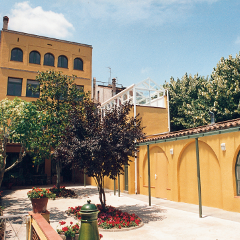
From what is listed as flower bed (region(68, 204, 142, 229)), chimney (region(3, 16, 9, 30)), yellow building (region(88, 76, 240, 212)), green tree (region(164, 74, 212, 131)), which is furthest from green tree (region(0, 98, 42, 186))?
chimney (region(3, 16, 9, 30))

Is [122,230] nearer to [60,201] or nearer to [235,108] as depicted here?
[60,201]

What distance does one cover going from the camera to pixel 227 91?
21516mm

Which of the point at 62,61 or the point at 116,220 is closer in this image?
the point at 116,220

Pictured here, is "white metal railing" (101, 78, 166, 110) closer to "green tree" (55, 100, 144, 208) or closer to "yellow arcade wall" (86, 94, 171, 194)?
"yellow arcade wall" (86, 94, 171, 194)

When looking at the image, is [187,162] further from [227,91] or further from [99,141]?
[227,91]

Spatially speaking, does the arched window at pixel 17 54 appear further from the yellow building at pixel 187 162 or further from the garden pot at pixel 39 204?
the garden pot at pixel 39 204

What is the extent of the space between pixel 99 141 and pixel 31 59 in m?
19.4

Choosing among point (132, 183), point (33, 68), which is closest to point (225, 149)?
point (132, 183)

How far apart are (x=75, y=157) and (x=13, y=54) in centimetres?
1931

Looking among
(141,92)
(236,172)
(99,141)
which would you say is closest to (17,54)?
(141,92)

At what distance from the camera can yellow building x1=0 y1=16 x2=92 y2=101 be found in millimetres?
24594

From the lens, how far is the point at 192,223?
30.2 feet

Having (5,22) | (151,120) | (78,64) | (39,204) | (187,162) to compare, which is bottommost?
(39,204)

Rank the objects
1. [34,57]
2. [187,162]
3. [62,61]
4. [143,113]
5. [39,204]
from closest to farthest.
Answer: [39,204] < [187,162] < [143,113] < [34,57] < [62,61]
